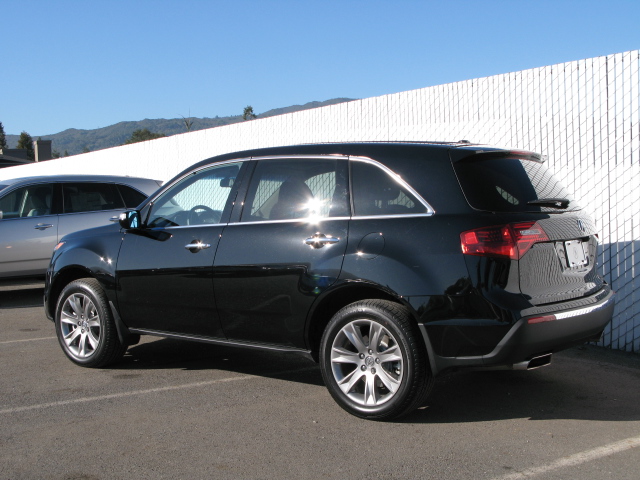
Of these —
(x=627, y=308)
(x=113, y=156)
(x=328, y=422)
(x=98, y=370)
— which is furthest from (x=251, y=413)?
(x=113, y=156)

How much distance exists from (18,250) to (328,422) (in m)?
6.88

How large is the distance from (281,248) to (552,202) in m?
1.87

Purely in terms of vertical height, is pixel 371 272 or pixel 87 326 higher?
pixel 371 272

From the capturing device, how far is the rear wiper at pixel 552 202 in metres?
4.85

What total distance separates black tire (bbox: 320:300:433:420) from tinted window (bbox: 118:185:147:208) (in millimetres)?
6674

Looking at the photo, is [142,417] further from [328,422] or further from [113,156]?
[113,156]

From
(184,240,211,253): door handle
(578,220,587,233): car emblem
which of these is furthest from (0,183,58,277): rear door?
(578,220,587,233): car emblem

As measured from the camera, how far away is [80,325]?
21.6 feet

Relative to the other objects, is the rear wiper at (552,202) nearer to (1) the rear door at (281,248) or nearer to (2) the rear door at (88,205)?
(1) the rear door at (281,248)

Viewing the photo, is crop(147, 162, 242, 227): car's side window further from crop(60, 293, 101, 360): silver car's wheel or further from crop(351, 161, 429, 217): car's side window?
crop(351, 161, 429, 217): car's side window

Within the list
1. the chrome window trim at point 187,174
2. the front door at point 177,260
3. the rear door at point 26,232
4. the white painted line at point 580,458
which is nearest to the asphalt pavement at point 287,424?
the white painted line at point 580,458

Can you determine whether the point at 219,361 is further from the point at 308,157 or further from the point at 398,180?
the point at 398,180

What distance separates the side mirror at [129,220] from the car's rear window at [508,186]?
9.36 feet

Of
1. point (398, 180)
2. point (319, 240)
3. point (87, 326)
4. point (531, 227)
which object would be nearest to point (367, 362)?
point (319, 240)
